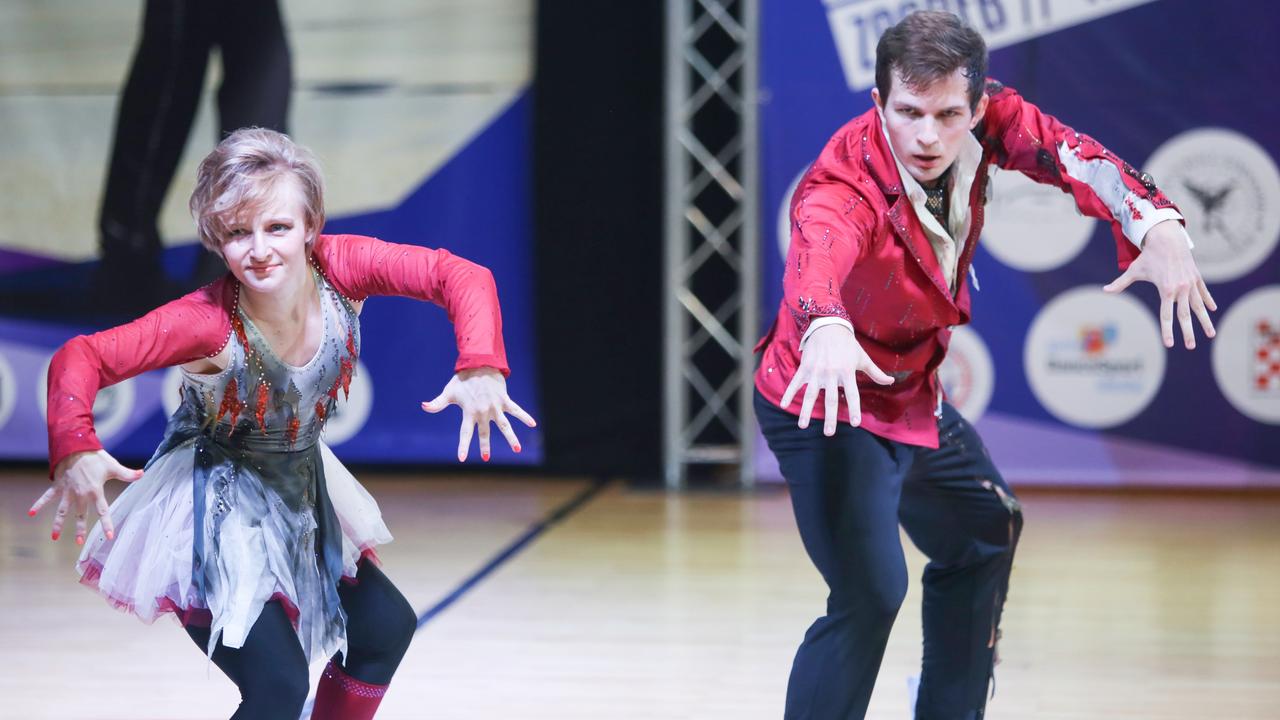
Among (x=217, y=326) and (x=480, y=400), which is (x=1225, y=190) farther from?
(x=217, y=326)

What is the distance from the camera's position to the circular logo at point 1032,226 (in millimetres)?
6289

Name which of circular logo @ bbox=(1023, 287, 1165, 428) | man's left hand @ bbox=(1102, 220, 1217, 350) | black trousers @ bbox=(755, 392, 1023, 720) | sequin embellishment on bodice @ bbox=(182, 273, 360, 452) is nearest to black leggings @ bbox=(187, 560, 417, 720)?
sequin embellishment on bodice @ bbox=(182, 273, 360, 452)

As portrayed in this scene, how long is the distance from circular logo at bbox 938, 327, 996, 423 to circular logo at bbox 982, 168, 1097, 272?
0.41 m

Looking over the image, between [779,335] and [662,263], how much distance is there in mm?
4143

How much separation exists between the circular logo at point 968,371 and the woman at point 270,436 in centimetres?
430

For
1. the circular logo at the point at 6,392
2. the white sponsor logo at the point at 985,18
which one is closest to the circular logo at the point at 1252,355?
the white sponsor logo at the point at 985,18

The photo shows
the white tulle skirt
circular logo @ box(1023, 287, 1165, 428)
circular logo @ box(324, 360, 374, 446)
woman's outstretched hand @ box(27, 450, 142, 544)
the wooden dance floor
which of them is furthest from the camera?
circular logo @ box(324, 360, 374, 446)

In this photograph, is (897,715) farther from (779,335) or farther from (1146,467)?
(1146,467)

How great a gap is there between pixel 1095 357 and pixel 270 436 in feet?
15.9

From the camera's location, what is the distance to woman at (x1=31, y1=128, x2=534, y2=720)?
227cm

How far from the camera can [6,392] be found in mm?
6902

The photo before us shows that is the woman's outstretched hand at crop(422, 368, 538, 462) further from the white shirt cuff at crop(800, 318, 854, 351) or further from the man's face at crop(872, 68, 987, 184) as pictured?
the man's face at crop(872, 68, 987, 184)

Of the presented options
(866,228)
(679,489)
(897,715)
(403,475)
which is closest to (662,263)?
(679,489)

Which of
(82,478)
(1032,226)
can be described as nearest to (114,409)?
(1032,226)
